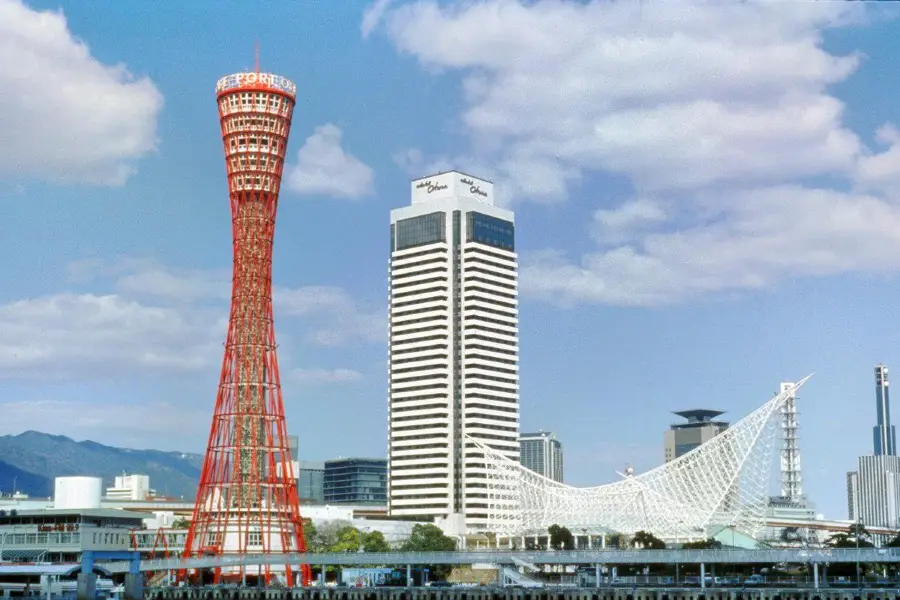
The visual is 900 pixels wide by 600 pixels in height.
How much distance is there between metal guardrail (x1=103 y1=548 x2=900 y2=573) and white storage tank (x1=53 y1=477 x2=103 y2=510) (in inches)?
729

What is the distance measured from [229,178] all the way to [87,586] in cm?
3595

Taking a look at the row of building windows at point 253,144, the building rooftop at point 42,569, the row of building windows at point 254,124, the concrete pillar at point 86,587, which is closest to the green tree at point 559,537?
the row of building windows at point 253,144

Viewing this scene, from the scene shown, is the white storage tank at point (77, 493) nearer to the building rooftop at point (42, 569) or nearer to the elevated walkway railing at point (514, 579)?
the building rooftop at point (42, 569)

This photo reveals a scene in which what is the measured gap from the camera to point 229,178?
108062mm

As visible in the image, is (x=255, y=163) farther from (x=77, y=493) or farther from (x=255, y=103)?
(x=77, y=493)

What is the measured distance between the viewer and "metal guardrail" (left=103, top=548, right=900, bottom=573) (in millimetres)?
84812

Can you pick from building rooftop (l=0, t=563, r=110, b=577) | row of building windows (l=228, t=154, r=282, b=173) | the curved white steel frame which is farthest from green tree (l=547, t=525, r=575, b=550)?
building rooftop (l=0, t=563, r=110, b=577)

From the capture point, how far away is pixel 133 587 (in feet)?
322

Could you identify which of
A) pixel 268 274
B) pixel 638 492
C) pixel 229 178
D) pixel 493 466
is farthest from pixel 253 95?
pixel 493 466

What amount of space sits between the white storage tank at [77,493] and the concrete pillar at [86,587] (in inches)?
1449

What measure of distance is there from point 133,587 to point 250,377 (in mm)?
19442

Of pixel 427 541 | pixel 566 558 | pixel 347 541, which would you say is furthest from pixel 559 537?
pixel 566 558

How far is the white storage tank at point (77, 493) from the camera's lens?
12912 centimetres

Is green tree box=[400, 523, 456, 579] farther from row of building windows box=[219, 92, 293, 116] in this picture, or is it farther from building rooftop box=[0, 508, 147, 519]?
row of building windows box=[219, 92, 293, 116]
